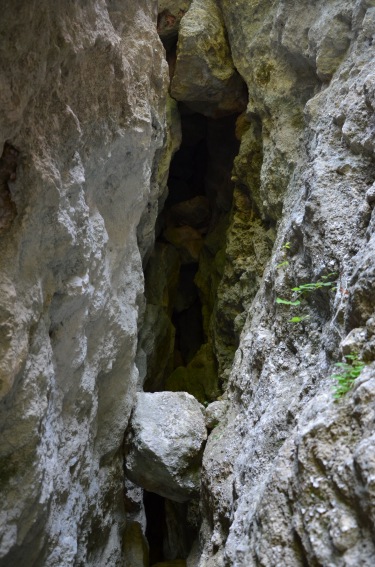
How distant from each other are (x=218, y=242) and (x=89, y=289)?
7.18m

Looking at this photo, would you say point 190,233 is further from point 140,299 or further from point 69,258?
point 69,258

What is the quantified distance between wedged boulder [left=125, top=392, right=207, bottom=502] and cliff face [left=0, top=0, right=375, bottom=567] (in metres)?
0.04

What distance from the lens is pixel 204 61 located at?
892 centimetres

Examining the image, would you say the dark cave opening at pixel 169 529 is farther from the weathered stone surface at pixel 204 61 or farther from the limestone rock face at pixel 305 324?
the weathered stone surface at pixel 204 61

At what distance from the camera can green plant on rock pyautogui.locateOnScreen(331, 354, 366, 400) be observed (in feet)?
9.23

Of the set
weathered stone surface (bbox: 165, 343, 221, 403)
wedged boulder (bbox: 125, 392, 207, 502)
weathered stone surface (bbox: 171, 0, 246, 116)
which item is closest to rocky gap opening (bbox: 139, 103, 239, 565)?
weathered stone surface (bbox: 165, 343, 221, 403)

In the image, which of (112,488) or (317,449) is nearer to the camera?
(317,449)

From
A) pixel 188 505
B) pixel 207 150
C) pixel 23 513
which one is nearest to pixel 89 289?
pixel 23 513

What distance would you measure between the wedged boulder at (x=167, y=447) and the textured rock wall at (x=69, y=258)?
0.68ft

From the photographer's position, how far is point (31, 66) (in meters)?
3.18

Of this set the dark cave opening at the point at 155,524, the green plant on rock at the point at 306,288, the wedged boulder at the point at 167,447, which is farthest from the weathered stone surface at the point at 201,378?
the green plant on rock at the point at 306,288

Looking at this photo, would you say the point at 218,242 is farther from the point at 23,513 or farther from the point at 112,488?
the point at 23,513

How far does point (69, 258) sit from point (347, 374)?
2.23 metres

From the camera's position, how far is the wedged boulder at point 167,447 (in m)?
5.68
